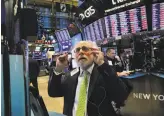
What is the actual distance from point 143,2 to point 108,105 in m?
2.47

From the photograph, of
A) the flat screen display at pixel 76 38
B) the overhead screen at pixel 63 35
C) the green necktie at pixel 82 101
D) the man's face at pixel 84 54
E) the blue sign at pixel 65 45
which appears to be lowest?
the green necktie at pixel 82 101

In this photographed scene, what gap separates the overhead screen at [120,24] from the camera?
163 inches

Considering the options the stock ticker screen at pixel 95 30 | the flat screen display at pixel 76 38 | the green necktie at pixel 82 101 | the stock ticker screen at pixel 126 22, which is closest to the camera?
the green necktie at pixel 82 101

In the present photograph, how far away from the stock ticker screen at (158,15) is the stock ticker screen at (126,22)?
0.15m

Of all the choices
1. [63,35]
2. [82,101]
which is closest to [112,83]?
[82,101]

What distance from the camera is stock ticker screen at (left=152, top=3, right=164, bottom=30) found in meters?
3.90

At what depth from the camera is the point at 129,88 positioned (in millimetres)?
2199

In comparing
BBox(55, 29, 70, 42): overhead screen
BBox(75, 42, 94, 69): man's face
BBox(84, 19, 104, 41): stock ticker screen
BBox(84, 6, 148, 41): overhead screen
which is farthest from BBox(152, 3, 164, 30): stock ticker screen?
BBox(55, 29, 70, 42): overhead screen

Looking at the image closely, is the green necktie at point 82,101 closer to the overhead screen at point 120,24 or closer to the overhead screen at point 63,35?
the overhead screen at point 120,24

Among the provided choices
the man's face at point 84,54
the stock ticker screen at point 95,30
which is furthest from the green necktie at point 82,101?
the stock ticker screen at point 95,30

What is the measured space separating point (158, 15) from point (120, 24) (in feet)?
2.44

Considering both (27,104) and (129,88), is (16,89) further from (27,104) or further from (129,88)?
(129,88)

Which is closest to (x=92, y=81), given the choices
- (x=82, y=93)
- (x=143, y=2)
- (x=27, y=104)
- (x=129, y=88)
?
(x=82, y=93)

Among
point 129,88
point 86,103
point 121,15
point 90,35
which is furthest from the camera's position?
point 90,35
